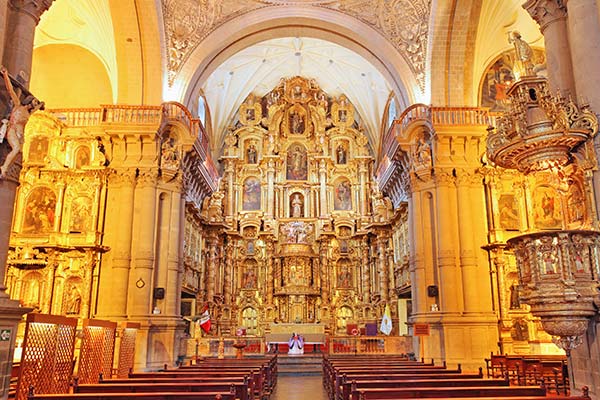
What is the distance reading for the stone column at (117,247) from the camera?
16.2 m

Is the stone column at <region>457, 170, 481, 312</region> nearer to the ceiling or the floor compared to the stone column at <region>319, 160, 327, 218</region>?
nearer to the floor

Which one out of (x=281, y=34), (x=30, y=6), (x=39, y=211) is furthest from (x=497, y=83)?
(x=39, y=211)

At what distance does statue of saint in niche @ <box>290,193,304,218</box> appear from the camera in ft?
103

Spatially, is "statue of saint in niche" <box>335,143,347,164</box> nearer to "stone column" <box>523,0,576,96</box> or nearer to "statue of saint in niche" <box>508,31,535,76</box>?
"statue of saint in niche" <box>508,31,535,76</box>

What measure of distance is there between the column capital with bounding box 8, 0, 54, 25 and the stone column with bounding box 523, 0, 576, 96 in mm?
8591

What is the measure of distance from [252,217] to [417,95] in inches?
580

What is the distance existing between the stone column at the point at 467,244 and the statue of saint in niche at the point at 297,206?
15.2m

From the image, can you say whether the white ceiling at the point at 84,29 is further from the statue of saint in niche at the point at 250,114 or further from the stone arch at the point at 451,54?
the statue of saint in niche at the point at 250,114

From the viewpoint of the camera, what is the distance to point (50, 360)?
27.8 ft

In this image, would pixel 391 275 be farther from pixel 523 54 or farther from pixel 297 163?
pixel 523 54

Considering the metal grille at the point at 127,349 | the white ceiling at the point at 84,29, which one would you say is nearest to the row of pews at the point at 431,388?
the metal grille at the point at 127,349

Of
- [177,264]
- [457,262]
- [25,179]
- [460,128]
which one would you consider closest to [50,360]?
[177,264]

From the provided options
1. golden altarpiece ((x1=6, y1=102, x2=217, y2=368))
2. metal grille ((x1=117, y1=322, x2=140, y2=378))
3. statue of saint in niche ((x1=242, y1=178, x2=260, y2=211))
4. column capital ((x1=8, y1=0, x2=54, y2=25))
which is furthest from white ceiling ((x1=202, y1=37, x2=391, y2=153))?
column capital ((x1=8, y1=0, x2=54, y2=25))

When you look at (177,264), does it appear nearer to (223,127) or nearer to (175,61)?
(175,61)
